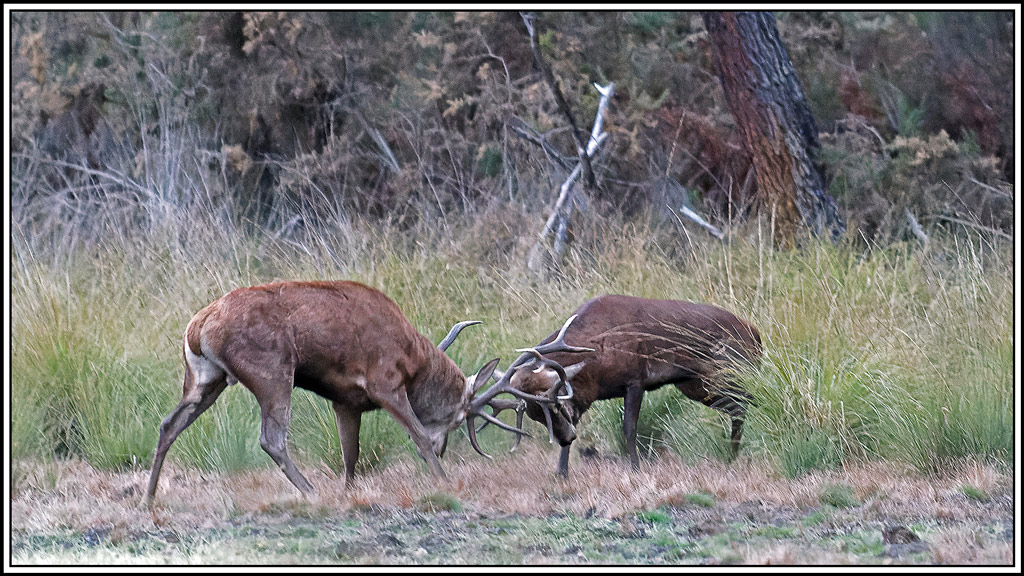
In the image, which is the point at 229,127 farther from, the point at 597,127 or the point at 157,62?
the point at 597,127

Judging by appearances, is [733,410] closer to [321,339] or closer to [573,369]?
[573,369]

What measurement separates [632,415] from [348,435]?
1.91m

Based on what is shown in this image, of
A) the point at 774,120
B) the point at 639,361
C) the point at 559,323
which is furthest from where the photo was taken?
the point at 774,120

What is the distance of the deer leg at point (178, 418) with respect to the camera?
6.92 m

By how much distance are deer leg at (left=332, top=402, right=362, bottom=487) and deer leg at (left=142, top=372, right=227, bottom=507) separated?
86 centimetres

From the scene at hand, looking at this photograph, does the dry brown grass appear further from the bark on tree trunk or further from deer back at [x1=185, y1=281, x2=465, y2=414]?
the bark on tree trunk

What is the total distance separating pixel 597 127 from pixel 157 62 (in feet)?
24.3

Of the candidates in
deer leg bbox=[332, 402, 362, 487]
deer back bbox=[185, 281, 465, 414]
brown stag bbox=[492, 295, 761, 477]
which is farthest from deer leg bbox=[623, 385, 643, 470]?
deer leg bbox=[332, 402, 362, 487]

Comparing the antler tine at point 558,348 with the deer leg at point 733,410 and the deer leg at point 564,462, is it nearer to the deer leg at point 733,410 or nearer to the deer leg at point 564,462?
the deer leg at point 564,462

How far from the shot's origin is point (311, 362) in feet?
22.8

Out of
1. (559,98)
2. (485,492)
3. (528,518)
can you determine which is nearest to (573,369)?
(485,492)

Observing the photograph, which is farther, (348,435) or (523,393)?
(348,435)

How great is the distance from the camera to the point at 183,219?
423 inches

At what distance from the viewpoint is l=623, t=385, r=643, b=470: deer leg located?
8133mm
